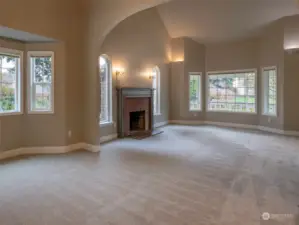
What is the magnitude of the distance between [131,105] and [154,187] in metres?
4.53

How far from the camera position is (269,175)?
14.3 ft

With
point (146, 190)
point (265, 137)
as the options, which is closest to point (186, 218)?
point (146, 190)

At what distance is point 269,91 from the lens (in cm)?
930

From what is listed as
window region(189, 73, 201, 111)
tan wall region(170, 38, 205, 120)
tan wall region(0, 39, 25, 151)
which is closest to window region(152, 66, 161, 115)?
tan wall region(170, 38, 205, 120)

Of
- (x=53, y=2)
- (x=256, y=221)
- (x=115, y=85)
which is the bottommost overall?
(x=256, y=221)

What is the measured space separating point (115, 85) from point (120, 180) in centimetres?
387

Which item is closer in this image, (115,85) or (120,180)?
(120,180)

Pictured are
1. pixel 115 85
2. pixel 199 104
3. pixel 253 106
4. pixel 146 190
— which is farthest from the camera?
pixel 199 104

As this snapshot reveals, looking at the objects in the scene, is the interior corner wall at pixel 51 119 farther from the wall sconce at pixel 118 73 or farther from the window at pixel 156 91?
the window at pixel 156 91

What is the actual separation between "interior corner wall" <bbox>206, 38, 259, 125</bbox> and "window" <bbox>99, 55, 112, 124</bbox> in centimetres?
514

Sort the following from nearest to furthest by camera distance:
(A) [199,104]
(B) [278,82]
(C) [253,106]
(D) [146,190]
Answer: (D) [146,190]
(B) [278,82]
(C) [253,106]
(A) [199,104]

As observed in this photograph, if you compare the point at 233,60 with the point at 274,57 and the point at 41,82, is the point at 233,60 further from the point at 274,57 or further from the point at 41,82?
the point at 41,82

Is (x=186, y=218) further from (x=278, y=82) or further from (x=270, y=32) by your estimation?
(x=270, y=32)

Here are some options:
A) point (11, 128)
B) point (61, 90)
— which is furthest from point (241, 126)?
point (11, 128)
